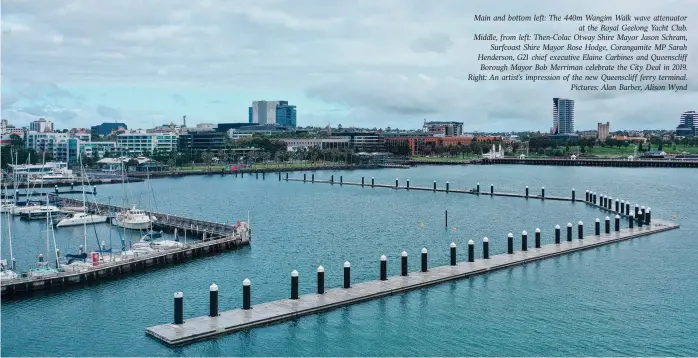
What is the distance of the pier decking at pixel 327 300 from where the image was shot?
89.8ft

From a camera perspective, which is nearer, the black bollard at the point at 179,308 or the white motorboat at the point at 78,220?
the black bollard at the point at 179,308

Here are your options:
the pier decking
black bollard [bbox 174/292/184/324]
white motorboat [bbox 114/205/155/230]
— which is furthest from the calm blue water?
white motorboat [bbox 114/205/155/230]

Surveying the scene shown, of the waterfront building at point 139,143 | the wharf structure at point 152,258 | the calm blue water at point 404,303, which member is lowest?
the calm blue water at point 404,303

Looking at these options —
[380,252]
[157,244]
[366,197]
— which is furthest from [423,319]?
[366,197]

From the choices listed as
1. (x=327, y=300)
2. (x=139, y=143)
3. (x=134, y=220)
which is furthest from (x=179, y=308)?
(x=139, y=143)

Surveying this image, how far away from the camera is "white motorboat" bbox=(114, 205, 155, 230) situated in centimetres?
6000

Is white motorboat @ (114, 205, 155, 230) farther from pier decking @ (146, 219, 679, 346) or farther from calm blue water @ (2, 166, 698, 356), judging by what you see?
pier decking @ (146, 219, 679, 346)

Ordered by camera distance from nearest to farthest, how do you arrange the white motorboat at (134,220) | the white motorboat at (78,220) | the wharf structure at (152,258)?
the wharf structure at (152,258) → the white motorboat at (134,220) → the white motorboat at (78,220)

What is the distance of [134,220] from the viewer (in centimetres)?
6012

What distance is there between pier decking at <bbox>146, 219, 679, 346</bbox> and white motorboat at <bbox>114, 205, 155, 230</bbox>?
3055 centimetres

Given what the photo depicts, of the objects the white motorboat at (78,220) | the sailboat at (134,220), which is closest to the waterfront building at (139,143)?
the white motorboat at (78,220)

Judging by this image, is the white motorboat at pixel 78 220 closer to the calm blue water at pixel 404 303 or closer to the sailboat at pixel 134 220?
the calm blue water at pixel 404 303

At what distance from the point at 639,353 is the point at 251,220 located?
4367 cm

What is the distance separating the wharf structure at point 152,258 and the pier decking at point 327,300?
10514mm
